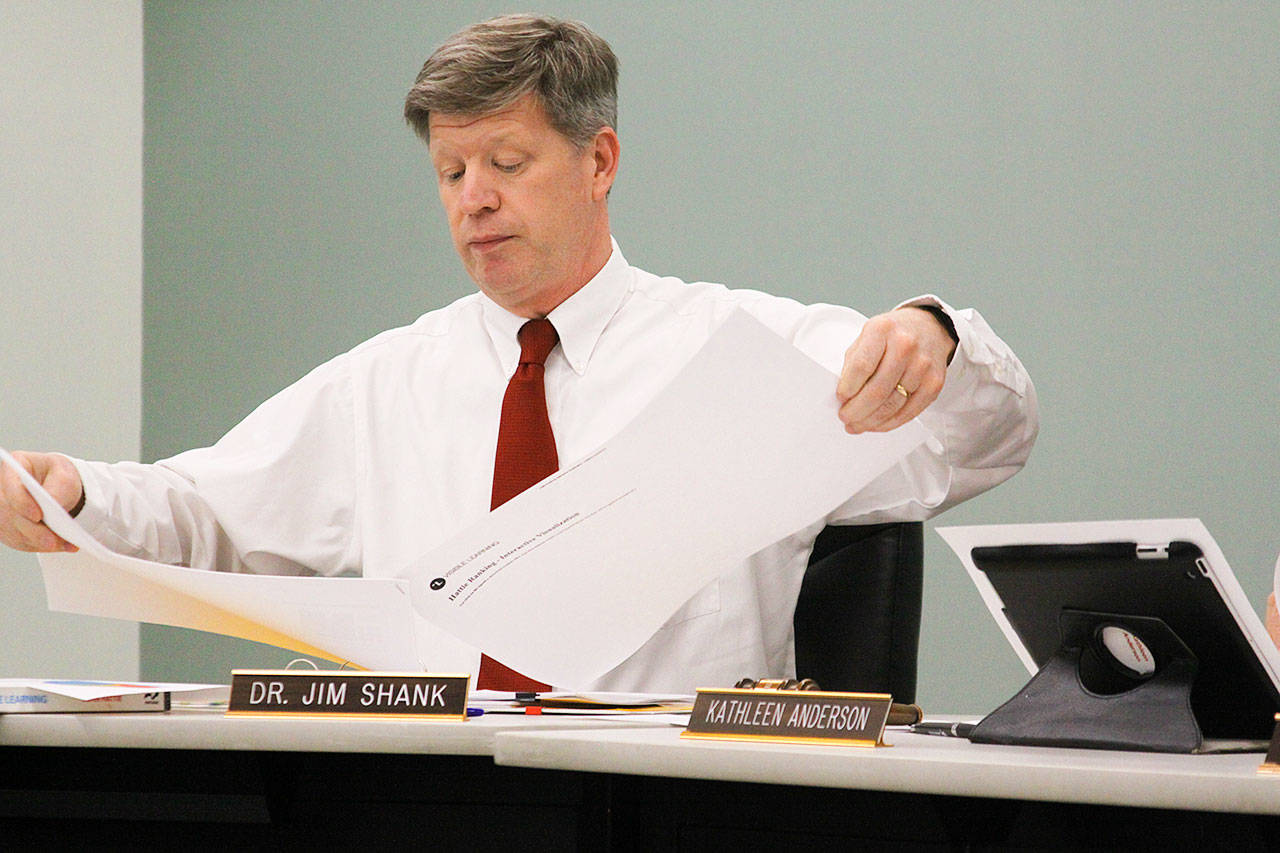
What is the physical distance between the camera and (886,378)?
104 cm

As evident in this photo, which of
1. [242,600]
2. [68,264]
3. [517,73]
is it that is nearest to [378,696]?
[242,600]

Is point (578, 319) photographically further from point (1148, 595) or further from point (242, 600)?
point (1148, 595)

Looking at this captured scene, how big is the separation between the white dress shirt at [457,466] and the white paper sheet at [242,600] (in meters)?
0.26

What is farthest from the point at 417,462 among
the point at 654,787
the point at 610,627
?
the point at 654,787

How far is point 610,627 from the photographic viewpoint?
1.13 meters

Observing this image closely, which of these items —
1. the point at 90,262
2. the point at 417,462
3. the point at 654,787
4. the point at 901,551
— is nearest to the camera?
the point at 654,787

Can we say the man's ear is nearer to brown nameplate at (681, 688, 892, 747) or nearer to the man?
the man

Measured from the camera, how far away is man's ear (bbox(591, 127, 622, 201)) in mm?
1714

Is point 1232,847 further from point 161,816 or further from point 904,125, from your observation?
point 904,125

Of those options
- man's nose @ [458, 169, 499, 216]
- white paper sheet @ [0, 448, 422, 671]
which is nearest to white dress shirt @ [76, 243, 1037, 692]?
man's nose @ [458, 169, 499, 216]

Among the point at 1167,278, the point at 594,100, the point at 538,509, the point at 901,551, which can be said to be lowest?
the point at 901,551

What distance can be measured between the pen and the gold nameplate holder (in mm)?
139

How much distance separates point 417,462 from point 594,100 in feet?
1.60

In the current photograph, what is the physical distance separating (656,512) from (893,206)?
4.54 feet
